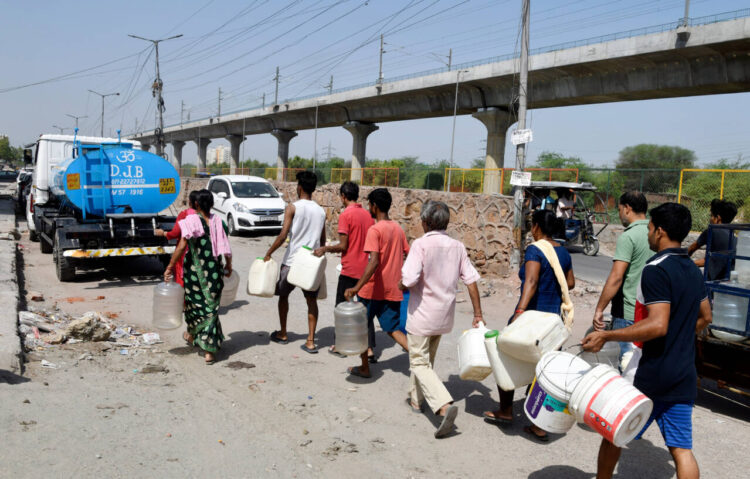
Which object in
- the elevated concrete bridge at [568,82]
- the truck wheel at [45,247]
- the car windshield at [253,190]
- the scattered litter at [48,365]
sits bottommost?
the scattered litter at [48,365]

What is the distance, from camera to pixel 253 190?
17.6 metres

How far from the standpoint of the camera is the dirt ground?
11.6 feet

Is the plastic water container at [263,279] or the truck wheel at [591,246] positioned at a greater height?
the plastic water container at [263,279]

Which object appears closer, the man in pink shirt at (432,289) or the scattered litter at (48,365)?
the man in pink shirt at (432,289)

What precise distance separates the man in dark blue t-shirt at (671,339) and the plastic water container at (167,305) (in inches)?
162

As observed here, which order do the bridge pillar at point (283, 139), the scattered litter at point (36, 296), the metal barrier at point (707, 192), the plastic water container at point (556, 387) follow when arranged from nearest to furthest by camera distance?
the plastic water container at point (556, 387)
the scattered litter at point (36, 296)
the metal barrier at point (707, 192)
the bridge pillar at point (283, 139)

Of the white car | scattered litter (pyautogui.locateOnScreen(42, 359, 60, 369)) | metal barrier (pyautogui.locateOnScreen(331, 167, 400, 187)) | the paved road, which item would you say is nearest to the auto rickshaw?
the paved road

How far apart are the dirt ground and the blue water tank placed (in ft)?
14.2

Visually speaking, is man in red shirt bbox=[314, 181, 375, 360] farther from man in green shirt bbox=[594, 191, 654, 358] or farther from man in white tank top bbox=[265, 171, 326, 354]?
man in green shirt bbox=[594, 191, 654, 358]

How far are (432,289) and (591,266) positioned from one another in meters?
11.2

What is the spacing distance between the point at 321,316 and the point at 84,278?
4.75 meters

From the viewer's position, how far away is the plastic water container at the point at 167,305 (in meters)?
5.55

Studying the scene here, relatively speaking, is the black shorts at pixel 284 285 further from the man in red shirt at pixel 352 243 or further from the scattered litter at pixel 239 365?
the scattered litter at pixel 239 365

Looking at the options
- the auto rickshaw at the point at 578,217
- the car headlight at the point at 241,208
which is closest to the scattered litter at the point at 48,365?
the car headlight at the point at 241,208
